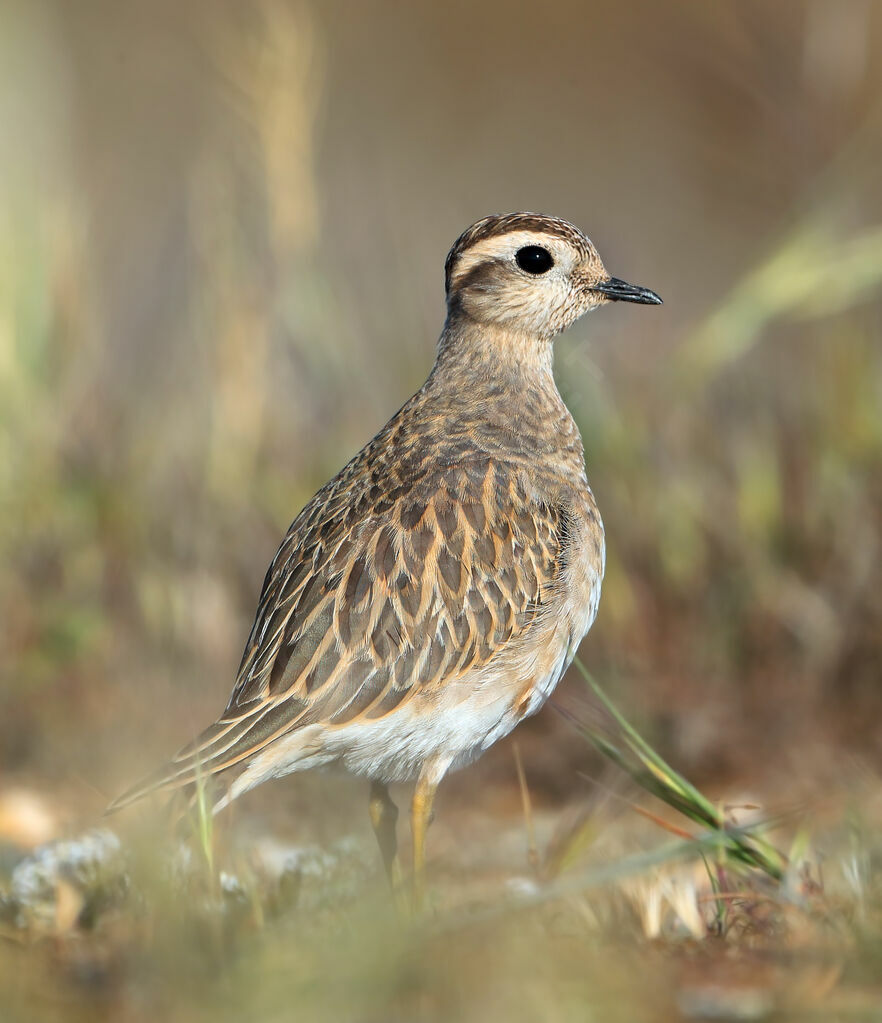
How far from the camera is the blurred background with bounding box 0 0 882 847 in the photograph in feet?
22.0

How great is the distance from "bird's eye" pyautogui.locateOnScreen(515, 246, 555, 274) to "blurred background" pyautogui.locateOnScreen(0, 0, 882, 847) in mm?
536

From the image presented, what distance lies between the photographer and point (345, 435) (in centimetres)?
771

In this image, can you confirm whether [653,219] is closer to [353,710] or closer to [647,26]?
[647,26]

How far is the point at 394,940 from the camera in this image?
3244mm

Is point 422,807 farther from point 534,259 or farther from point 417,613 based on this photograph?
point 534,259

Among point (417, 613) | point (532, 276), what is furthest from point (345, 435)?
point (417, 613)

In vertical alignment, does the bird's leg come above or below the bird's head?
below

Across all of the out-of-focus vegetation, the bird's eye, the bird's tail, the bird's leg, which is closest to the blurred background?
the out-of-focus vegetation

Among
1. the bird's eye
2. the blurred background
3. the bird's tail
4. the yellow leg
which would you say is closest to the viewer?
the bird's tail

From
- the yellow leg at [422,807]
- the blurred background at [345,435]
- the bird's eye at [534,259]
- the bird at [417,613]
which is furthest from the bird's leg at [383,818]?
the bird's eye at [534,259]

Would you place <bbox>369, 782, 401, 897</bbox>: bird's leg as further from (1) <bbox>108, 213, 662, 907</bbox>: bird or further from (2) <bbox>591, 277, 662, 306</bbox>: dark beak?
(2) <bbox>591, 277, 662, 306</bbox>: dark beak

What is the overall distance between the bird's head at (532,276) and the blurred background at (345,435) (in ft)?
1.27

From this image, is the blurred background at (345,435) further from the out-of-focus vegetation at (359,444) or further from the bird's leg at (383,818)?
the bird's leg at (383,818)

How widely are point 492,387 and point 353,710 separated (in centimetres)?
154
